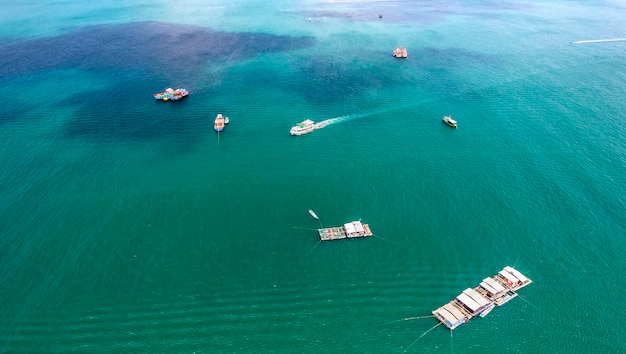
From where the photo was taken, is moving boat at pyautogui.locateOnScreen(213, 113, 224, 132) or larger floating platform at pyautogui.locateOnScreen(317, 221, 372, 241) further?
moving boat at pyautogui.locateOnScreen(213, 113, 224, 132)

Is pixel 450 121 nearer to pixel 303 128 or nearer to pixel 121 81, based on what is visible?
pixel 303 128

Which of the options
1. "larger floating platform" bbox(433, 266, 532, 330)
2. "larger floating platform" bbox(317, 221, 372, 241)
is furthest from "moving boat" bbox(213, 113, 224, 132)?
"larger floating platform" bbox(433, 266, 532, 330)

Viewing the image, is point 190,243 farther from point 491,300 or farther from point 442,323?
point 491,300

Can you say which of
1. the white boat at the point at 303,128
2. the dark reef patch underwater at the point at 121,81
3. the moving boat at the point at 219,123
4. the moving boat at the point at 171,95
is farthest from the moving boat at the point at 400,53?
the moving boat at the point at 171,95

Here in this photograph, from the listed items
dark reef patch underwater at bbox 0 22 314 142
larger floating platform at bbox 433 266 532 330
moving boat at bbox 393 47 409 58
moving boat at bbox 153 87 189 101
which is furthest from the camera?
moving boat at bbox 393 47 409 58

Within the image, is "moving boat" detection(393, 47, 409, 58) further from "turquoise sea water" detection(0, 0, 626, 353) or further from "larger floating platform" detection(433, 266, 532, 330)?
"larger floating platform" detection(433, 266, 532, 330)

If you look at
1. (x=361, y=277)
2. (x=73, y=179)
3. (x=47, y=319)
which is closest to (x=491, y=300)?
(x=361, y=277)
